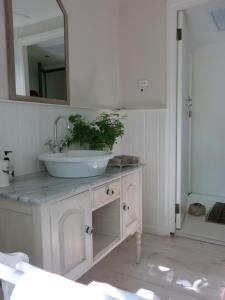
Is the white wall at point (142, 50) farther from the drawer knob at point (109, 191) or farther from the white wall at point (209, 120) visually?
the white wall at point (209, 120)

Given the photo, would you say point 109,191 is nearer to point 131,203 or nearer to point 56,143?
point 131,203

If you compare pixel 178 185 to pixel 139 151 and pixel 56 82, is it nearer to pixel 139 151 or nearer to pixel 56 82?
pixel 139 151

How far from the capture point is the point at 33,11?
1.54 metres

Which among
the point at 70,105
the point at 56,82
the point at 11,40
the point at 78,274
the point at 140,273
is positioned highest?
the point at 11,40

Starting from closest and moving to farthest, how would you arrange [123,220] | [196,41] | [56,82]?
[123,220]
[56,82]
[196,41]

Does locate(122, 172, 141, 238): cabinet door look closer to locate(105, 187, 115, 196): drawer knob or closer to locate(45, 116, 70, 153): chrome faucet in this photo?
locate(105, 187, 115, 196): drawer knob

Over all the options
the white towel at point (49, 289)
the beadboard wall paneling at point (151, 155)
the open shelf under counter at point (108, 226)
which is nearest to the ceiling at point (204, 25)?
the beadboard wall paneling at point (151, 155)

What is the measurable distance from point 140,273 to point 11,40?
1.66m

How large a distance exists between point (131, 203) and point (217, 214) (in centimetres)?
157

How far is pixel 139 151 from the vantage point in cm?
243

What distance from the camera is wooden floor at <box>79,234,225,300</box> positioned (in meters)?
1.59

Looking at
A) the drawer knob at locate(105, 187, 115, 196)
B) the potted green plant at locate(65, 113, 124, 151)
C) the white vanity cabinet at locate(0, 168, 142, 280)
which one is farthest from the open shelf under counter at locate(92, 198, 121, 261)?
the potted green plant at locate(65, 113, 124, 151)

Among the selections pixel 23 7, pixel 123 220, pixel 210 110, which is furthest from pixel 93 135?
pixel 210 110

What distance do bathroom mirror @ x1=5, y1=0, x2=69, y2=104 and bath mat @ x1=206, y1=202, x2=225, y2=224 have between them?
6.42 feet
